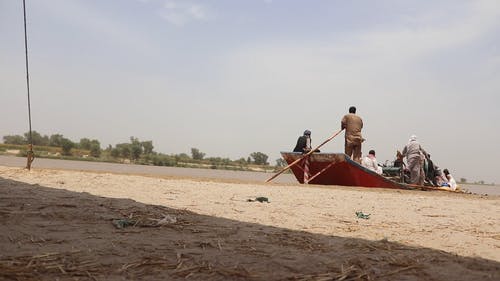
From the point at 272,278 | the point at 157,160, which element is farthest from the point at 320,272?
the point at 157,160

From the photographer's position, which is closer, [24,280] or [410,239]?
[24,280]

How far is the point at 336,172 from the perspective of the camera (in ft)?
40.4

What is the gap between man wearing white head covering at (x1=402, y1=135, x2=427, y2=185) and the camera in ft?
40.3

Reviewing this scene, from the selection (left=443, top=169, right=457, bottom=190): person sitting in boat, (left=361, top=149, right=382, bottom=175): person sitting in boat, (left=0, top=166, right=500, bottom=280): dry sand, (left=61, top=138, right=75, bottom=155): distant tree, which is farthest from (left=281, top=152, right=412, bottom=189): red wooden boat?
(left=61, top=138, right=75, bottom=155): distant tree

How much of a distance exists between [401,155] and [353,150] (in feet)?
4.92

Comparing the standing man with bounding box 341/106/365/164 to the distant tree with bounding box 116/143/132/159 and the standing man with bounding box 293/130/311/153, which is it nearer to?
the standing man with bounding box 293/130/311/153

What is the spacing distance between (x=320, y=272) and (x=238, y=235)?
109 cm

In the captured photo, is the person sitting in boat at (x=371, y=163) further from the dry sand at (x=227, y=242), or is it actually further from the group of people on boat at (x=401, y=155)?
the dry sand at (x=227, y=242)

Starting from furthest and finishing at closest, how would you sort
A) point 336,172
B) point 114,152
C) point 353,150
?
point 114,152 → point 353,150 → point 336,172

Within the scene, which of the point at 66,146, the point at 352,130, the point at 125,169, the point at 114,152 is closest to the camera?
the point at 352,130

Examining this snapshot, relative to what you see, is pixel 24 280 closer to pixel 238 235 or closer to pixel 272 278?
pixel 272 278

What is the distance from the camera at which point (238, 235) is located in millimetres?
3613

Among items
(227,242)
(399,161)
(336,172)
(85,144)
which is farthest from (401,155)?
(85,144)

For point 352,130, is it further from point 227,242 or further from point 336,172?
point 227,242
